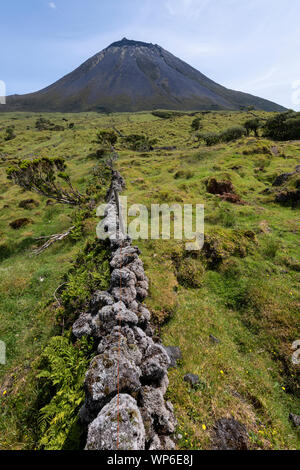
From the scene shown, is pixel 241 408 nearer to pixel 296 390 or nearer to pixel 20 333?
pixel 296 390

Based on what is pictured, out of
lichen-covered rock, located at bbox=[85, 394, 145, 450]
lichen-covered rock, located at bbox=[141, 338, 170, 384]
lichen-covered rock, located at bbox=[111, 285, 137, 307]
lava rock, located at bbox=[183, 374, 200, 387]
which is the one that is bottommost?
lava rock, located at bbox=[183, 374, 200, 387]

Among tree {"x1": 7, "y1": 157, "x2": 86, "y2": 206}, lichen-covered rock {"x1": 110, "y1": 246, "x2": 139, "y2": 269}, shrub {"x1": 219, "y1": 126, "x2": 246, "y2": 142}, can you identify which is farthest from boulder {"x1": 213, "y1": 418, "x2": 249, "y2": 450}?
shrub {"x1": 219, "y1": 126, "x2": 246, "y2": 142}

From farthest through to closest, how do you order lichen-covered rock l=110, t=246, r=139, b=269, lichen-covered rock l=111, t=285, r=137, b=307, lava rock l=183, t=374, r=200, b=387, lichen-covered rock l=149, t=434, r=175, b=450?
lichen-covered rock l=110, t=246, r=139, b=269, lichen-covered rock l=111, t=285, r=137, b=307, lava rock l=183, t=374, r=200, b=387, lichen-covered rock l=149, t=434, r=175, b=450

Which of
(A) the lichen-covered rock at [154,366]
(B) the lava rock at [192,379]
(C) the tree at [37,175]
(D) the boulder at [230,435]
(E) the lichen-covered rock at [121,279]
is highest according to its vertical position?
(C) the tree at [37,175]

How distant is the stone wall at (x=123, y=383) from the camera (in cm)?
385

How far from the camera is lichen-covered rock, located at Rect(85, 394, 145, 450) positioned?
367cm

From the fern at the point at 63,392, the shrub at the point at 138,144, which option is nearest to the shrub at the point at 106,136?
the shrub at the point at 138,144

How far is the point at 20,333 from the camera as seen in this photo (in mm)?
8836

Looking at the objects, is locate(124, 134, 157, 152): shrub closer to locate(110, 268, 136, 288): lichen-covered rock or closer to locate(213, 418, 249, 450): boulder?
locate(110, 268, 136, 288): lichen-covered rock

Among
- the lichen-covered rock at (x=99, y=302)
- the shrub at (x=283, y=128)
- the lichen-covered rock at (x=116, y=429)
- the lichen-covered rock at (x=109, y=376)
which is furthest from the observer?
the shrub at (x=283, y=128)

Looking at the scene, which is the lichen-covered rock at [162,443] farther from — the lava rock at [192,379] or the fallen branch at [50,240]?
the fallen branch at [50,240]
